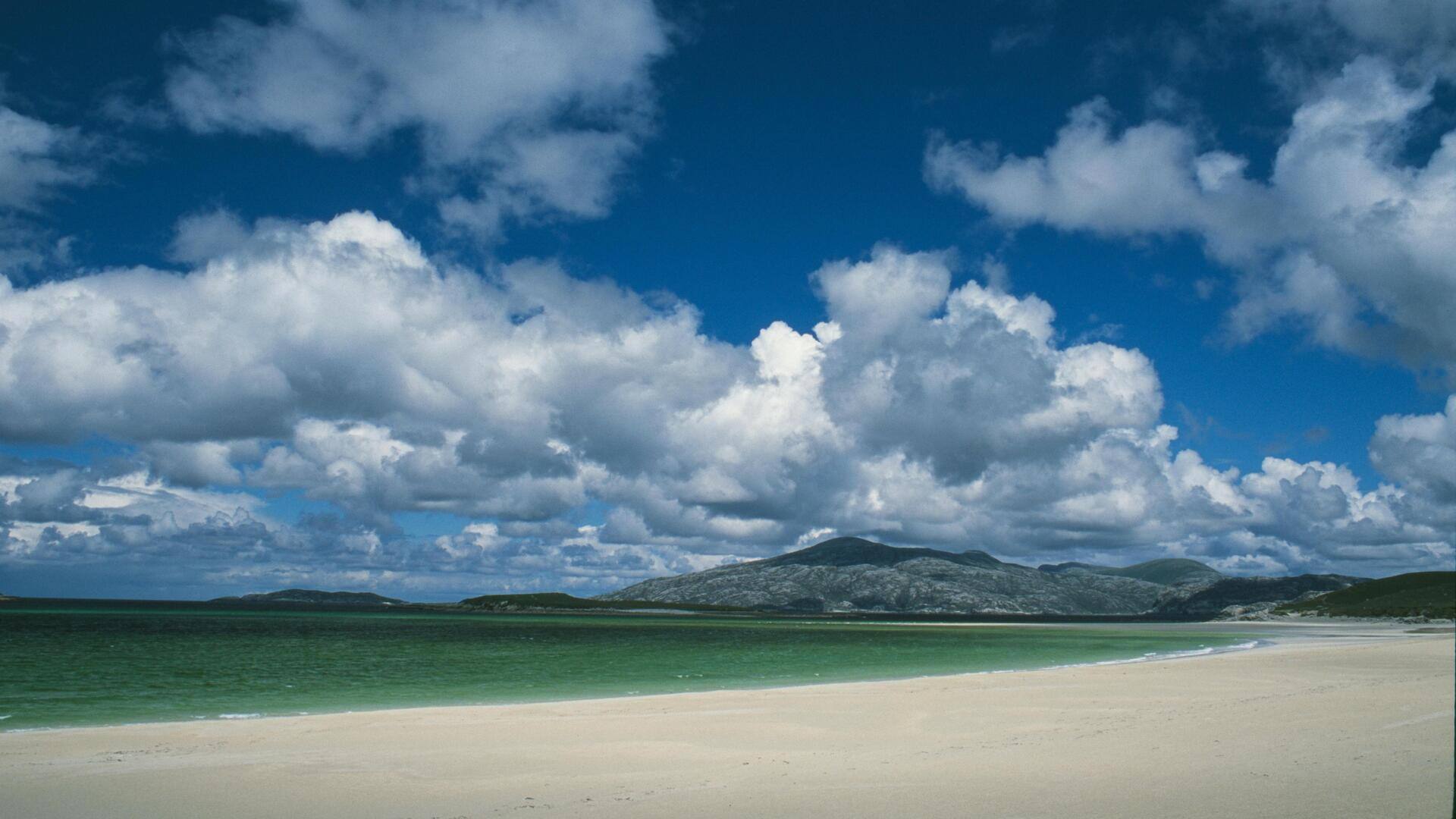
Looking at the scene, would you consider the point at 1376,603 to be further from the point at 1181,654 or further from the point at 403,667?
the point at 403,667

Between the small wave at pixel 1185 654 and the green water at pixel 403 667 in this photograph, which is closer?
the green water at pixel 403 667

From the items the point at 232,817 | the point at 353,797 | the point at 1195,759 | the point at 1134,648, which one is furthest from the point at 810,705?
the point at 1134,648

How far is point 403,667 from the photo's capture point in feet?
180

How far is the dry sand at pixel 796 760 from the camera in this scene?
45.9 ft

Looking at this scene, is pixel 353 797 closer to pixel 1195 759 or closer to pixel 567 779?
pixel 567 779

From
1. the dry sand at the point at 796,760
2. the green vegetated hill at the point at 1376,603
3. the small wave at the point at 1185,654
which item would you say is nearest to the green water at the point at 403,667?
the small wave at the point at 1185,654

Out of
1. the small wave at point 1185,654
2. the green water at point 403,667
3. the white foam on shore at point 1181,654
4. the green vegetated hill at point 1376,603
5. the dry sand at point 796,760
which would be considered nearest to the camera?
the dry sand at point 796,760

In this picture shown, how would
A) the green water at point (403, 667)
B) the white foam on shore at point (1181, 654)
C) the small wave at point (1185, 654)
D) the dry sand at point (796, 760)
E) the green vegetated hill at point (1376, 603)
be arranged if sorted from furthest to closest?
1. the green vegetated hill at point (1376, 603)
2. the small wave at point (1185, 654)
3. the white foam on shore at point (1181, 654)
4. the green water at point (403, 667)
5. the dry sand at point (796, 760)

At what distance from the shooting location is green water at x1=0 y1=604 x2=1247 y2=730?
114 feet

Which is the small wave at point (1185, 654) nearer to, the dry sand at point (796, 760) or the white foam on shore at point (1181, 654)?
the white foam on shore at point (1181, 654)

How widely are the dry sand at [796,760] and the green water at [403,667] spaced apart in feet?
28.2

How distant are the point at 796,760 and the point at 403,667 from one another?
43.3 metres

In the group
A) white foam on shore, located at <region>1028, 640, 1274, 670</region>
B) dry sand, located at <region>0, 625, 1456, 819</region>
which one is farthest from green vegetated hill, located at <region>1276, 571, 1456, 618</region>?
dry sand, located at <region>0, 625, 1456, 819</region>

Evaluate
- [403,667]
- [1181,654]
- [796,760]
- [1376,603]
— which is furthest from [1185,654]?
[1376,603]
